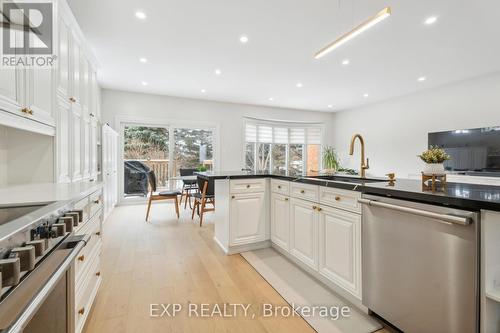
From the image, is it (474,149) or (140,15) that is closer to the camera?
(140,15)

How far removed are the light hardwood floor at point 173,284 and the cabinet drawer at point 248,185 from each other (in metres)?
0.75

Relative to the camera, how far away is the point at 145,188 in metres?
5.63

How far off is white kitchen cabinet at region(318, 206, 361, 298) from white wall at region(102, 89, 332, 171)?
464cm

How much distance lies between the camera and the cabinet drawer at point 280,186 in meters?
2.36

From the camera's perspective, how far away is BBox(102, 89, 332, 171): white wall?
5.30m

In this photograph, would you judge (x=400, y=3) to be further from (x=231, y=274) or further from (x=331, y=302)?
(x=231, y=274)

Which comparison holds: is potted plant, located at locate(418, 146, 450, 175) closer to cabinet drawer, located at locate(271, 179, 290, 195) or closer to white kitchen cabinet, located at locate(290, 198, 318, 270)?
white kitchen cabinet, located at locate(290, 198, 318, 270)

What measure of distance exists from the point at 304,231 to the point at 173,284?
4.16 feet

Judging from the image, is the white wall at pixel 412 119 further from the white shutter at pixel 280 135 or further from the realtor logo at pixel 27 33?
the realtor logo at pixel 27 33

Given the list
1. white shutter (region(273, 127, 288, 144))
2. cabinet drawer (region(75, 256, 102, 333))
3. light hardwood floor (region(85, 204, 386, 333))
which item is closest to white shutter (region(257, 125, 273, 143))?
white shutter (region(273, 127, 288, 144))

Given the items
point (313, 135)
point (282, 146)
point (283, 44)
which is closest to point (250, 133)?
point (282, 146)

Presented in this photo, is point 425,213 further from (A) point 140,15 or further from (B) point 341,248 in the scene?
(A) point 140,15

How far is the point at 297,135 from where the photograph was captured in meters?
7.77

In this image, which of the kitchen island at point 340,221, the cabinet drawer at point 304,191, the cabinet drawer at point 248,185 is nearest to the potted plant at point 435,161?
the kitchen island at point 340,221
